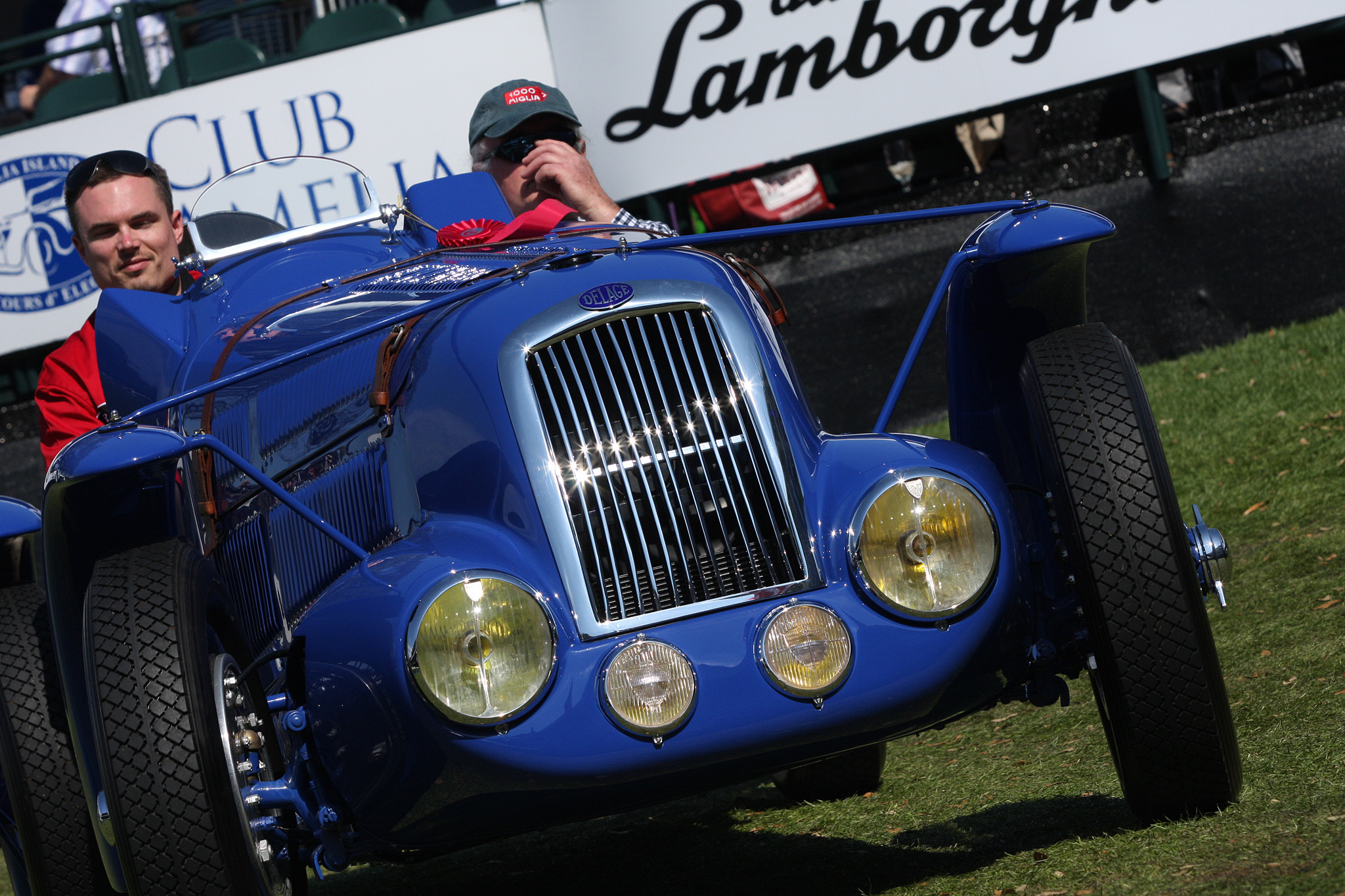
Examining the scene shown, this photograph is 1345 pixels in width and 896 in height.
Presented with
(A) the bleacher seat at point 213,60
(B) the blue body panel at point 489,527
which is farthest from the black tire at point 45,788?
(A) the bleacher seat at point 213,60

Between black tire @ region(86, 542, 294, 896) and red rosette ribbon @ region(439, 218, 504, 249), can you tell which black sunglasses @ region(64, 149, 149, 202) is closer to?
red rosette ribbon @ region(439, 218, 504, 249)

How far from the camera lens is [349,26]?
812cm

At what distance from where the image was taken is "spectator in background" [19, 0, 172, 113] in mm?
8602

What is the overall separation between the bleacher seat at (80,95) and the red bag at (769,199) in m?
3.42

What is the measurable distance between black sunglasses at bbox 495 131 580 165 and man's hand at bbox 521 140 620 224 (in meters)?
0.06

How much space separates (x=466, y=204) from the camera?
171 inches

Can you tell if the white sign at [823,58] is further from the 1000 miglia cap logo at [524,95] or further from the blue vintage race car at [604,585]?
the blue vintage race car at [604,585]

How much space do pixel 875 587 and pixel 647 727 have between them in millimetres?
473

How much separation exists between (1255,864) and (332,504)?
6.52 ft

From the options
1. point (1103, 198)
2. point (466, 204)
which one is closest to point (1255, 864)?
point (466, 204)

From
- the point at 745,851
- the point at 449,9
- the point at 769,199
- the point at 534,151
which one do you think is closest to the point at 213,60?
the point at 449,9

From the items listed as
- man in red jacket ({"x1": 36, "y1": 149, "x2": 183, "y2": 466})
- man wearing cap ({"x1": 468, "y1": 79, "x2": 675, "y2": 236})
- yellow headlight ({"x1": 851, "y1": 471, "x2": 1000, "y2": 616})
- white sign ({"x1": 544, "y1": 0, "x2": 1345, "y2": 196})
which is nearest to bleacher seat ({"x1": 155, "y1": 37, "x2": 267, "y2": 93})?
white sign ({"x1": 544, "y1": 0, "x2": 1345, "y2": 196})

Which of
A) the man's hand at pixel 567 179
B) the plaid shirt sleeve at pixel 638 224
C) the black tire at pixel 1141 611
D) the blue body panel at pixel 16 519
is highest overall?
the man's hand at pixel 567 179

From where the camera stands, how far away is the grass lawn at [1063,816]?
8.50 feet
